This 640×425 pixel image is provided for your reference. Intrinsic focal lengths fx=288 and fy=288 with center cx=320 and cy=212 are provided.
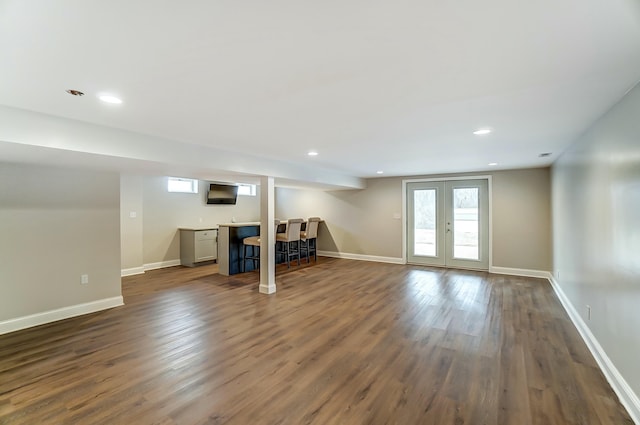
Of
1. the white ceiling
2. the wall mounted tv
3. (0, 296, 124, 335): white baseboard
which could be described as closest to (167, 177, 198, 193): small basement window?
the wall mounted tv

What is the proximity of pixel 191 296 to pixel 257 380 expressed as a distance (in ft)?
9.32

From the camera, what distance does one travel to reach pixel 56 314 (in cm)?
376

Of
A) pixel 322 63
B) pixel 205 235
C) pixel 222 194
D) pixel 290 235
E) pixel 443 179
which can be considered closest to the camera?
pixel 322 63

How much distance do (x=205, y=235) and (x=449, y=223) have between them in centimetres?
600

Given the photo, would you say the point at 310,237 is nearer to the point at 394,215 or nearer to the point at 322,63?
the point at 394,215

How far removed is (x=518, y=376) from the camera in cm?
247

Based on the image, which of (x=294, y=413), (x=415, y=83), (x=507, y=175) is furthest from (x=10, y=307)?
(x=507, y=175)

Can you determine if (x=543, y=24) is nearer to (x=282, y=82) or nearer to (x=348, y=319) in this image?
(x=282, y=82)

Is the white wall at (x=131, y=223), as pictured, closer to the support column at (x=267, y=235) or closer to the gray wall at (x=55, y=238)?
the gray wall at (x=55, y=238)

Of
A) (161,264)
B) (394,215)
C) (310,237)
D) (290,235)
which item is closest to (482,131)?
(394,215)

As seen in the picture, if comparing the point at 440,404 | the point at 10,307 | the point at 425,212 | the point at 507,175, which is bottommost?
the point at 440,404

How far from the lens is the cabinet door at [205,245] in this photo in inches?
278

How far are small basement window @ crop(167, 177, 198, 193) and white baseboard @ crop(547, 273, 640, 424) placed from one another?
7.85 meters

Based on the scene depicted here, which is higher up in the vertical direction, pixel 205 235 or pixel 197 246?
pixel 205 235
